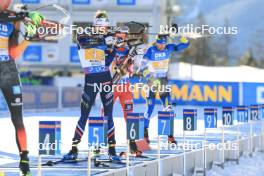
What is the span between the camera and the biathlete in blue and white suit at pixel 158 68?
41.8 ft

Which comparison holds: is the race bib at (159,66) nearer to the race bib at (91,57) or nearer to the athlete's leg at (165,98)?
the athlete's leg at (165,98)

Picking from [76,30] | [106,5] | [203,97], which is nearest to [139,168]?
[76,30]

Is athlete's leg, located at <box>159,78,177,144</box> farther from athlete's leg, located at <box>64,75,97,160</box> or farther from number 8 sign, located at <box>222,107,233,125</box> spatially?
athlete's leg, located at <box>64,75,97,160</box>

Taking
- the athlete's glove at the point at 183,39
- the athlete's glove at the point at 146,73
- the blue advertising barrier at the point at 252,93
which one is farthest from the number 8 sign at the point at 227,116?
the blue advertising barrier at the point at 252,93

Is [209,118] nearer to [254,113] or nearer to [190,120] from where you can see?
[190,120]

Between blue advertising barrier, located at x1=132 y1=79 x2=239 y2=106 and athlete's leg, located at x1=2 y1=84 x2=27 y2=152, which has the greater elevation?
blue advertising barrier, located at x1=132 y1=79 x2=239 y2=106

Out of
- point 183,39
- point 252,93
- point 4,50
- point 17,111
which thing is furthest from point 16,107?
point 252,93

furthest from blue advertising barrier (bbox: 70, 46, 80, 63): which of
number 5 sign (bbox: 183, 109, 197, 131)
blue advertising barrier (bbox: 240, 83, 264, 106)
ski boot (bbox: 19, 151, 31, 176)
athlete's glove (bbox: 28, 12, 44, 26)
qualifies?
ski boot (bbox: 19, 151, 31, 176)

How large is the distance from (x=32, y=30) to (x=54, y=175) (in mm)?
1893

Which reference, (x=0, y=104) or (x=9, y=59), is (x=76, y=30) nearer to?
(x=9, y=59)

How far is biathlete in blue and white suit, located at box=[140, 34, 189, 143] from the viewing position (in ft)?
41.8

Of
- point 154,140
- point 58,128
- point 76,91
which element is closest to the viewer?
point 58,128

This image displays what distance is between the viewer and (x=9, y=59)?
312 inches

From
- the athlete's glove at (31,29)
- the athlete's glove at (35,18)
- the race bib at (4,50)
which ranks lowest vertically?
the race bib at (4,50)
